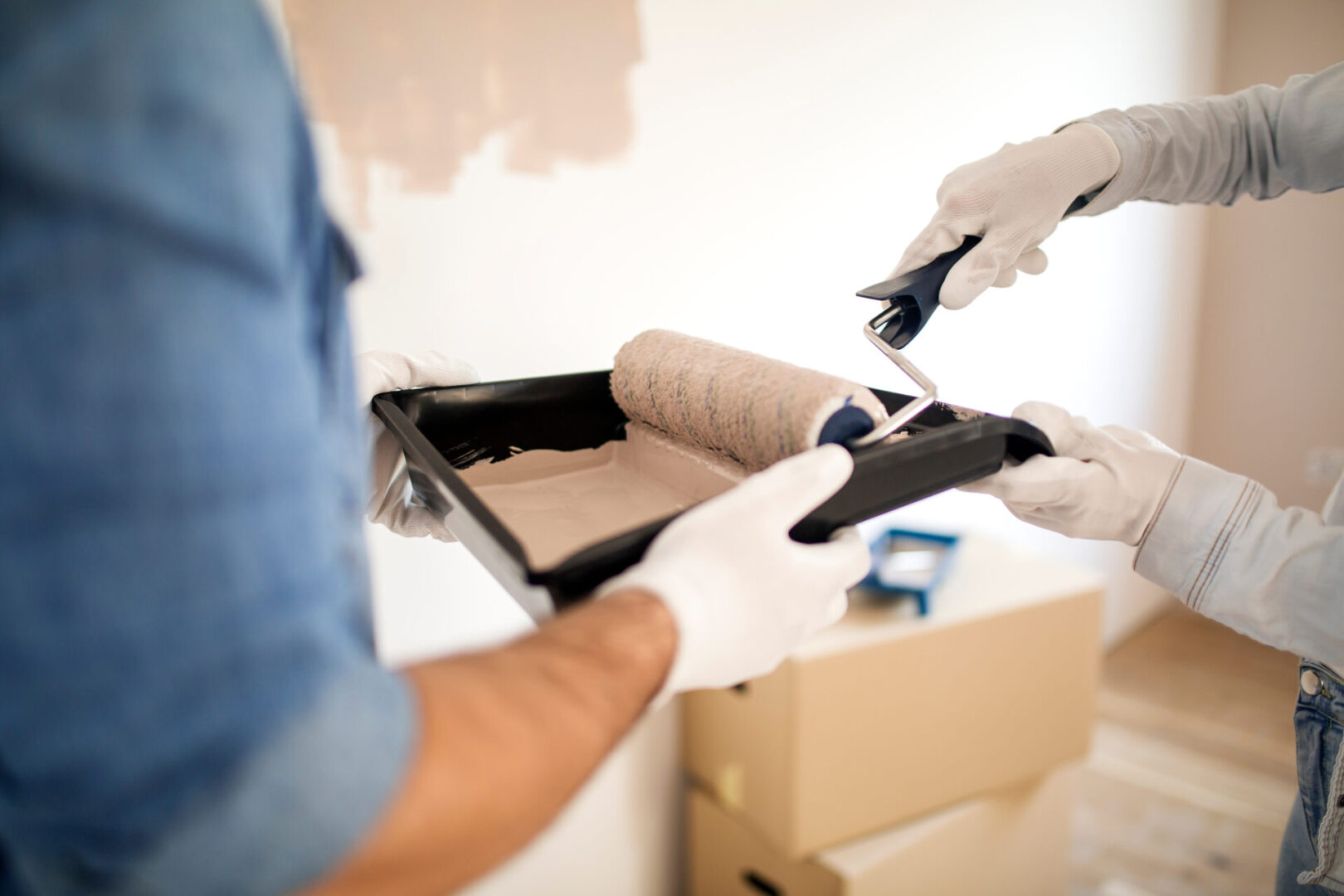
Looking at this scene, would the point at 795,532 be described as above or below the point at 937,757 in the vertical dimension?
above

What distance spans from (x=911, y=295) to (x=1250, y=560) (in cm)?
42

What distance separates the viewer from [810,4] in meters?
1.30

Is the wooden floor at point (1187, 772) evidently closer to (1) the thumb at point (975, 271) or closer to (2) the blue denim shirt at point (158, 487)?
(1) the thumb at point (975, 271)

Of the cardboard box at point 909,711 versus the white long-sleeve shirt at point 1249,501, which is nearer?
the white long-sleeve shirt at point 1249,501

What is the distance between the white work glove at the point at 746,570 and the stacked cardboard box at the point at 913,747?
25.7 inches

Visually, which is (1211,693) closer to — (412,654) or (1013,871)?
(1013,871)

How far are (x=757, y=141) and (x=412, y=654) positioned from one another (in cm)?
99

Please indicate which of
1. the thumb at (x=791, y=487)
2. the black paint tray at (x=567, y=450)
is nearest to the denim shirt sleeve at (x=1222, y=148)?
the black paint tray at (x=567, y=450)

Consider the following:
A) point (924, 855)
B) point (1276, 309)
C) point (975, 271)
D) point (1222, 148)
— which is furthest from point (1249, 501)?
point (1276, 309)

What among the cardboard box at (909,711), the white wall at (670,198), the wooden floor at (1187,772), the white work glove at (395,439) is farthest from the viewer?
the wooden floor at (1187,772)

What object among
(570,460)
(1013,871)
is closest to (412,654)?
(570,460)

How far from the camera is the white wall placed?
37.4 inches

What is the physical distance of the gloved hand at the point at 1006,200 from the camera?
0.86 m

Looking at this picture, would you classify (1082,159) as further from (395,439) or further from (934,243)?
(395,439)
